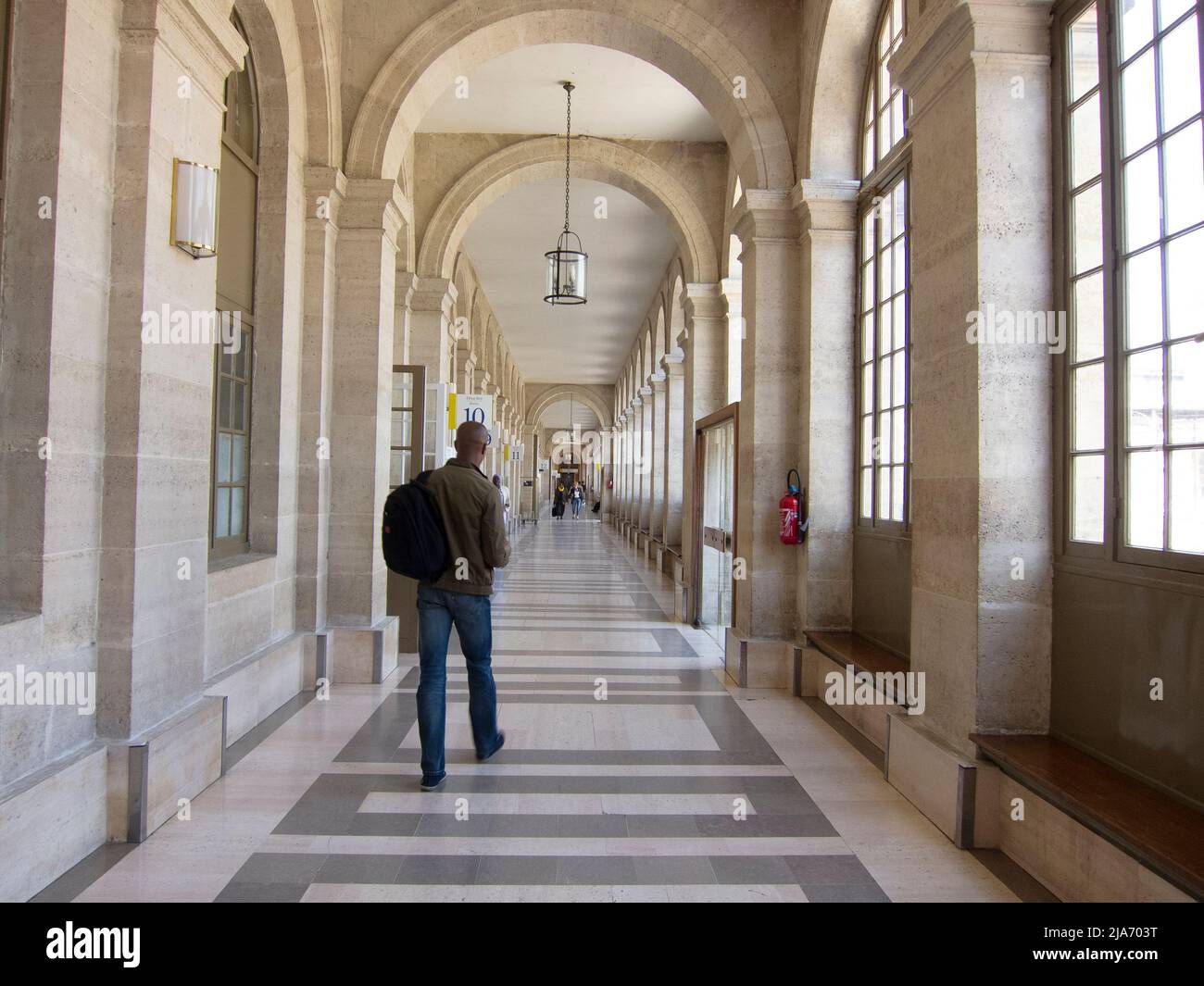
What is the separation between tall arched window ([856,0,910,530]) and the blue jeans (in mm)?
2760

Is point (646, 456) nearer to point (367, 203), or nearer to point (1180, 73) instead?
point (367, 203)

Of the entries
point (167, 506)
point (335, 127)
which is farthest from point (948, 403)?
point (335, 127)

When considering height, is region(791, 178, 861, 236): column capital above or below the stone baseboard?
above

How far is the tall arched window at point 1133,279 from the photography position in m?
2.86

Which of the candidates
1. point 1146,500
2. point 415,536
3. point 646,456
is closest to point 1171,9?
point 1146,500

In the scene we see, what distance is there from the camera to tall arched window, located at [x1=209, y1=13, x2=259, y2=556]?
506 centimetres

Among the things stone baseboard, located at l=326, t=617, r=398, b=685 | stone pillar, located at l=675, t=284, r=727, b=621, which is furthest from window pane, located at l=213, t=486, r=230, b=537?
stone pillar, located at l=675, t=284, r=727, b=621

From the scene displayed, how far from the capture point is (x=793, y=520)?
20.3 feet

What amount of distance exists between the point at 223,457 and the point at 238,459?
0.23 meters

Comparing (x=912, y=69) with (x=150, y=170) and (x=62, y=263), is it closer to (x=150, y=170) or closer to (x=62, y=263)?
(x=150, y=170)

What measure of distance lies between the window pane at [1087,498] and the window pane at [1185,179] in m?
0.90

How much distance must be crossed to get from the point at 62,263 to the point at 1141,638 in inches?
164

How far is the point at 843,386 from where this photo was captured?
6184mm

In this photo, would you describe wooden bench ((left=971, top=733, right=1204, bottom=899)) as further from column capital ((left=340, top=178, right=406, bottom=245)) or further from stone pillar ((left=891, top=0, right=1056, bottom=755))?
column capital ((left=340, top=178, right=406, bottom=245))
